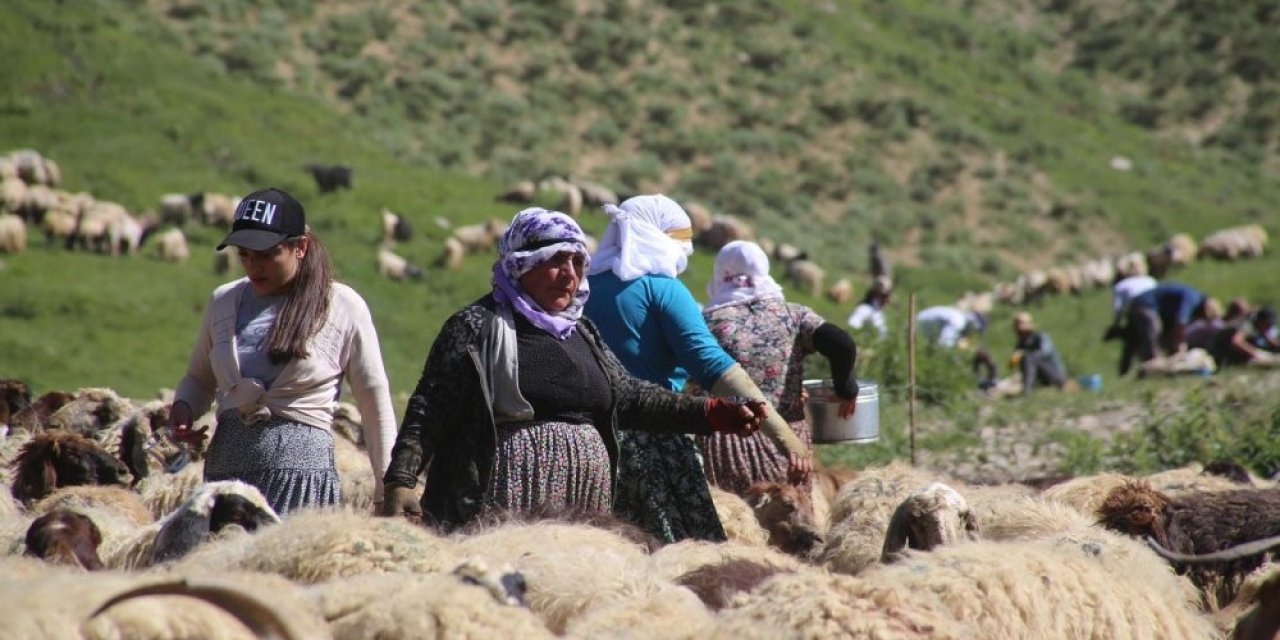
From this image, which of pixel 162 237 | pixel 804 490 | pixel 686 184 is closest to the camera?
pixel 804 490

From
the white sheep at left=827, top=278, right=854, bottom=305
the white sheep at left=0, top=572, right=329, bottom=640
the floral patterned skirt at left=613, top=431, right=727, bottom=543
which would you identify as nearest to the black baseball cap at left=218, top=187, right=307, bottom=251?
the floral patterned skirt at left=613, top=431, right=727, bottom=543

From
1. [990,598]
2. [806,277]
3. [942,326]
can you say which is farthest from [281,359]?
[806,277]

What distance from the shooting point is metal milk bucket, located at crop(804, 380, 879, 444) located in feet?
22.7

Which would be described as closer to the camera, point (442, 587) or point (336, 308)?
point (442, 587)

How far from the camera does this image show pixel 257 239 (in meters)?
4.70

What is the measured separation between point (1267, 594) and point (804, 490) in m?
2.71

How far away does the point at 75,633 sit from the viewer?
9.65 feet

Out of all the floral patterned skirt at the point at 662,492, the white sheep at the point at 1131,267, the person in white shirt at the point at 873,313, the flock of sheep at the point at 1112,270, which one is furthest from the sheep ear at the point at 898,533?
the white sheep at the point at 1131,267

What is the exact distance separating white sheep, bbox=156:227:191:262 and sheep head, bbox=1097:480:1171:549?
53.5ft

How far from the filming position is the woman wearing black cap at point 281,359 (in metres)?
4.73

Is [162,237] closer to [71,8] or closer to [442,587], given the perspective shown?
[71,8]

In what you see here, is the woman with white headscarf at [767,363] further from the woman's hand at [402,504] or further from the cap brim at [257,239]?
the cap brim at [257,239]

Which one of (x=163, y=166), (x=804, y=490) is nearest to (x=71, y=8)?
(x=163, y=166)

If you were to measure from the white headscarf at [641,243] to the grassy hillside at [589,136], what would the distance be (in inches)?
388
